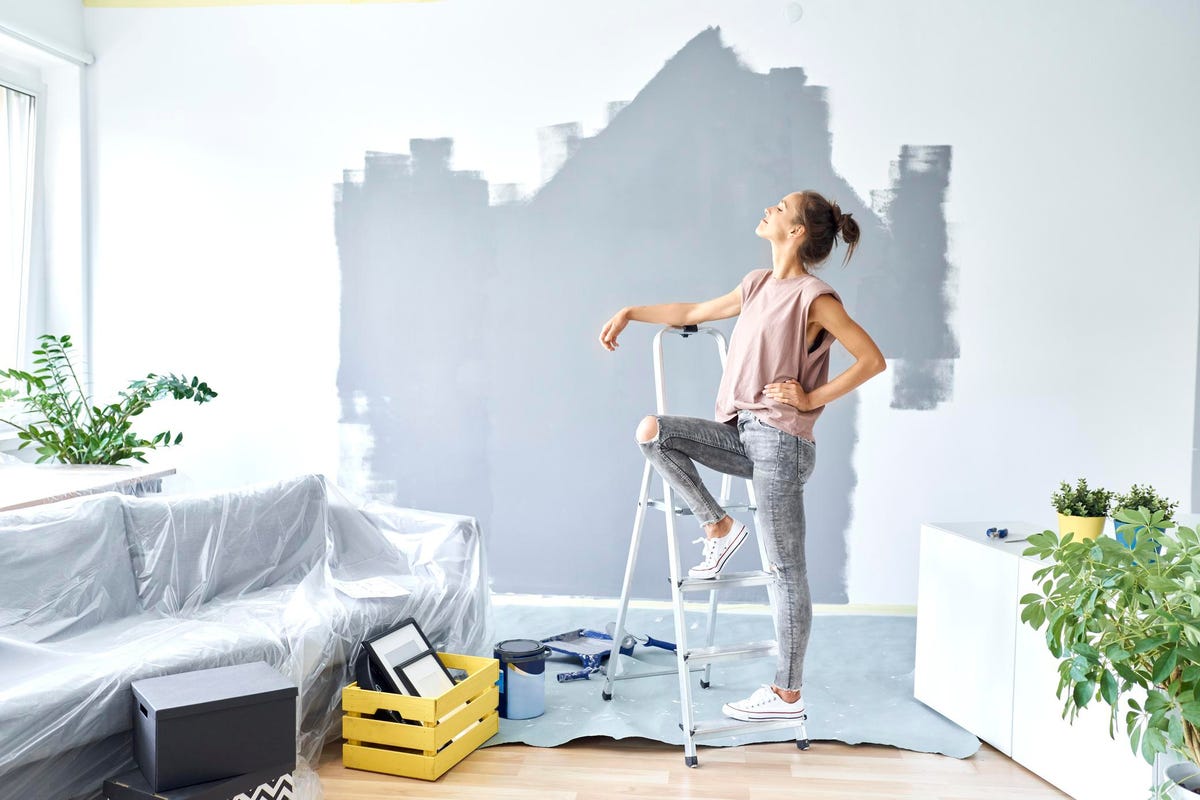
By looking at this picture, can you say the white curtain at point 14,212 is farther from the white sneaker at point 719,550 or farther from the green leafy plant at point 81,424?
the white sneaker at point 719,550

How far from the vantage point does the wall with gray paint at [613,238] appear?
3.67m

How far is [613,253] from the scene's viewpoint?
3.83 metres

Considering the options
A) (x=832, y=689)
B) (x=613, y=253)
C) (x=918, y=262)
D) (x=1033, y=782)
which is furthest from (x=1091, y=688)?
(x=613, y=253)

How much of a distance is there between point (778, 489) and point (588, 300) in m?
1.64

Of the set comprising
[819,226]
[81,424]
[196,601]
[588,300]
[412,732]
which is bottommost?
[412,732]

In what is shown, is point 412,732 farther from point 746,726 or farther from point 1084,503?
point 1084,503

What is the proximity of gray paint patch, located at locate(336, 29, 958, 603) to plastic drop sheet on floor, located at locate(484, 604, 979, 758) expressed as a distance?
0.24 metres

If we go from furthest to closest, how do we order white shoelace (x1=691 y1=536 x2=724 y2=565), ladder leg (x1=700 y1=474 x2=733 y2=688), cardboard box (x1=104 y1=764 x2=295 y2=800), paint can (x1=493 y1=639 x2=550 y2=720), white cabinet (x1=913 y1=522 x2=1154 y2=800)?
1. ladder leg (x1=700 y1=474 x2=733 y2=688)
2. paint can (x1=493 y1=639 x2=550 y2=720)
3. white shoelace (x1=691 y1=536 x2=724 y2=565)
4. white cabinet (x1=913 y1=522 x2=1154 y2=800)
5. cardboard box (x1=104 y1=764 x2=295 y2=800)

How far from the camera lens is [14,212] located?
12.5 feet

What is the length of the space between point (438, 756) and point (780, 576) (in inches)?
37.0

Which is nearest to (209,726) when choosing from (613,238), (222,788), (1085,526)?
(222,788)

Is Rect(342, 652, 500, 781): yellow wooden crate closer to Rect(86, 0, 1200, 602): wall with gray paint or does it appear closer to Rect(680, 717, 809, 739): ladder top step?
Rect(680, 717, 809, 739): ladder top step

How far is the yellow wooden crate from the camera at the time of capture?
2.28m

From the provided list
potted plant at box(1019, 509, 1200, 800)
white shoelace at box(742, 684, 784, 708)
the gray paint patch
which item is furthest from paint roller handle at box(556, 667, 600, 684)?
potted plant at box(1019, 509, 1200, 800)
